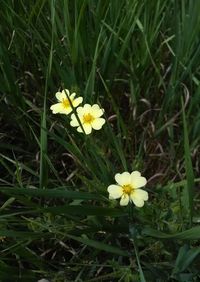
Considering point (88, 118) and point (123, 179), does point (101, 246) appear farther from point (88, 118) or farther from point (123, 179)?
point (88, 118)

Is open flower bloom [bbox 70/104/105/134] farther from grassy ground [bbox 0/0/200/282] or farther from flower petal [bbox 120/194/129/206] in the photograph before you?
flower petal [bbox 120/194/129/206]

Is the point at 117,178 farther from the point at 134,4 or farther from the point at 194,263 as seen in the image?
the point at 134,4

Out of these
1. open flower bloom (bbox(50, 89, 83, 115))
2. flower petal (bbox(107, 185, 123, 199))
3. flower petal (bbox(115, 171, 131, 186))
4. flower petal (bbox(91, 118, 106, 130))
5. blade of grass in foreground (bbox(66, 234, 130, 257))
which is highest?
open flower bloom (bbox(50, 89, 83, 115))

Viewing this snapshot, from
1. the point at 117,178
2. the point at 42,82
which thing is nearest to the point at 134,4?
the point at 42,82

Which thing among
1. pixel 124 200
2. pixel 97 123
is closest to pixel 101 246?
pixel 124 200

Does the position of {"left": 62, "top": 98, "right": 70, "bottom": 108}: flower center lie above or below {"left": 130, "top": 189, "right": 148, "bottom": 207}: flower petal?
above

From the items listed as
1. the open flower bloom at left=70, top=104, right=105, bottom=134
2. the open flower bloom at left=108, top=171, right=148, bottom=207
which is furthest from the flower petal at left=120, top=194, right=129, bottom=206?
the open flower bloom at left=70, top=104, right=105, bottom=134

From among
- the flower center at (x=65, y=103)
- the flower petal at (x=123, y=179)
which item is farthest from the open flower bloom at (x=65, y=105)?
the flower petal at (x=123, y=179)

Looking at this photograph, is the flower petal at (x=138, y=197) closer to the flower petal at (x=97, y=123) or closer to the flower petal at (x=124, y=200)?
the flower petal at (x=124, y=200)
